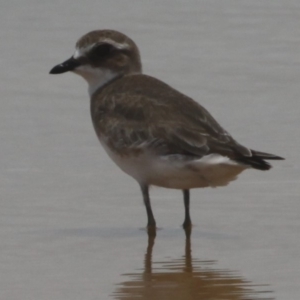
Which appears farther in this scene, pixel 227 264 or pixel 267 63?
pixel 267 63

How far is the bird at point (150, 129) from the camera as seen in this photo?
28.7 feet

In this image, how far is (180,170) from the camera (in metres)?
8.82

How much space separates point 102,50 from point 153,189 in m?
1.19

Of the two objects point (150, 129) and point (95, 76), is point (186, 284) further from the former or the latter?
point (95, 76)

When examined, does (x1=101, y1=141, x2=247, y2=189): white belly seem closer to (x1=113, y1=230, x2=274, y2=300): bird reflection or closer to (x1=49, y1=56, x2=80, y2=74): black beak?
(x1=113, y1=230, x2=274, y2=300): bird reflection

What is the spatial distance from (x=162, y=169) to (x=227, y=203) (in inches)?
36.9

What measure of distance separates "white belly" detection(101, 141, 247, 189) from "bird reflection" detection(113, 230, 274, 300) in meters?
0.68

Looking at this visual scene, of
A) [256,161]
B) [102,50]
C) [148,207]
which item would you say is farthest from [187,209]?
[102,50]

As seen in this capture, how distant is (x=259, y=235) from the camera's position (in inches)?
348

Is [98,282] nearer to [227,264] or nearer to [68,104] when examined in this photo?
[227,264]

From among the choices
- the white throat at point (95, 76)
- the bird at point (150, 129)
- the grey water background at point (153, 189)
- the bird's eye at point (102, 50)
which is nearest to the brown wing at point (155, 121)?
the bird at point (150, 129)

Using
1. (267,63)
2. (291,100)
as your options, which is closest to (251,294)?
(291,100)

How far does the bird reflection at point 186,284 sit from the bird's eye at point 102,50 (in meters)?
2.18

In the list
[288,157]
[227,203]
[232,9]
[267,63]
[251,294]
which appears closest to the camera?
[251,294]
